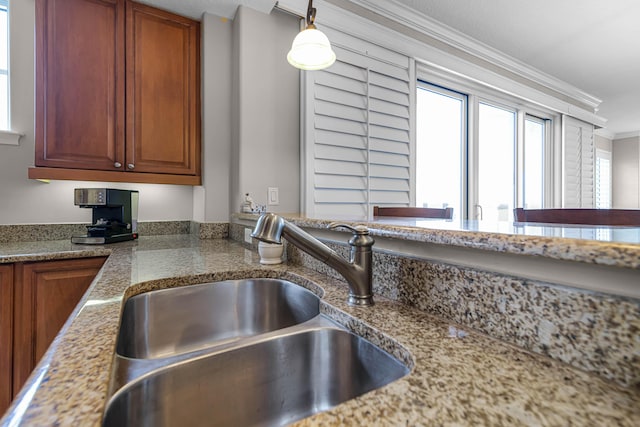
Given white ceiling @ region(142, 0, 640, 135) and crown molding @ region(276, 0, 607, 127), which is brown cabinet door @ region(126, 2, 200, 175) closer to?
white ceiling @ region(142, 0, 640, 135)

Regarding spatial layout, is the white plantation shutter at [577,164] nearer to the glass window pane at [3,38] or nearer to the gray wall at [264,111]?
the gray wall at [264,111]

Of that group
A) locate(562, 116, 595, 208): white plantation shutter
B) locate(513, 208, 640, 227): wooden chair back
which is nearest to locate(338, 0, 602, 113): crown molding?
locate(562, 116, 595, 208): white plantation shutter

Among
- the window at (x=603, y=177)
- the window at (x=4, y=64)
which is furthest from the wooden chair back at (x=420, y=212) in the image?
the window at (x=603, y=177)

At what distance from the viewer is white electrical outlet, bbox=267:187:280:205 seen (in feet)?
6.42

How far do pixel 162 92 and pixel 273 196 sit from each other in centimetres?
96

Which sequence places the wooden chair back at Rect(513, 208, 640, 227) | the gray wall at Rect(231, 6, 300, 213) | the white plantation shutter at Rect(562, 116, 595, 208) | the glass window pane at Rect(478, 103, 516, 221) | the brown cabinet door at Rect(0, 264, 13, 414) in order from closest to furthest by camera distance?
the wooden chair back at Rect(513, 208, 640, 227)
the brown cabinet door at Rect(0, 264, 13, 414)
the gray wall at Rect(231, 6, 300, 213)
the glass window pane at Rect(478, 103, 516, 221)
the white plantation shutter at Rect(562, 116, 595, 208)

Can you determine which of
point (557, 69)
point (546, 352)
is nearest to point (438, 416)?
point (546, 352)

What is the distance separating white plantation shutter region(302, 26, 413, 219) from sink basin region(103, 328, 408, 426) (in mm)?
1417

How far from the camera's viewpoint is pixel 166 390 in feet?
1.63

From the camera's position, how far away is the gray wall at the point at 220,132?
1.70m

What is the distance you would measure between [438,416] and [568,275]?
0.87 feet

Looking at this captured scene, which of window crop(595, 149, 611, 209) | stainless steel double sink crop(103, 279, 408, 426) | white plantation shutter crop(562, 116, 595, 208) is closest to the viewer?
stainless steel double sink crop(103, 279, 408, 426)

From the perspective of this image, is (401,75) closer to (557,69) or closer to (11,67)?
(557,69)

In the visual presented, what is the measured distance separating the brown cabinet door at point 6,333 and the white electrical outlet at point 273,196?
125cm
